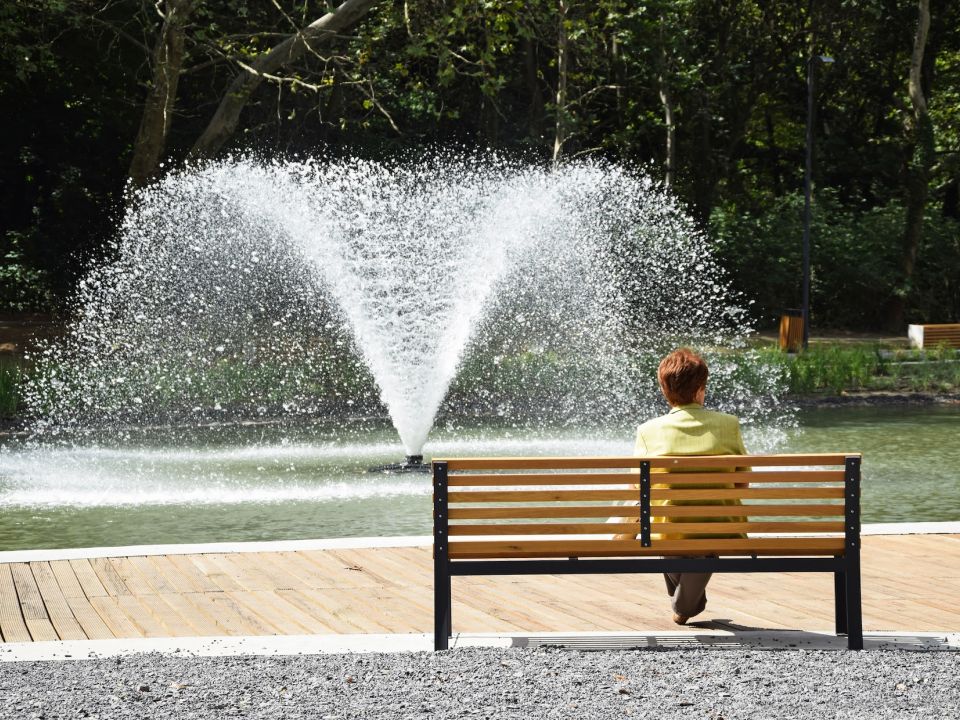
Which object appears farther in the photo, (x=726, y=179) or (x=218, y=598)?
(x=726, y=179)

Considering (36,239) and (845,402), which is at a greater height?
(36,239)

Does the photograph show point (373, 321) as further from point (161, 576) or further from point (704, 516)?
point (704, 516)

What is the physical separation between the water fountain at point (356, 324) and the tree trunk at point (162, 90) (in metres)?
0.56

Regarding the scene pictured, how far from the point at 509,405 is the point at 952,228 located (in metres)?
22.6

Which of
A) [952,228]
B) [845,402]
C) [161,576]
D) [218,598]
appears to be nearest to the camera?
[218,598]

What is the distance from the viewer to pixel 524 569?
5344 millimetres

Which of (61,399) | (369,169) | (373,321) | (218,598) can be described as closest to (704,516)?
(218,598)

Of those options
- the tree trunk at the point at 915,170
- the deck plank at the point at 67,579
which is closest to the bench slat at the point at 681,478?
the deck plank at the point at 67,579

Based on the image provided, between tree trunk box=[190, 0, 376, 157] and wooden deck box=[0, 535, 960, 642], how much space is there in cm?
1677

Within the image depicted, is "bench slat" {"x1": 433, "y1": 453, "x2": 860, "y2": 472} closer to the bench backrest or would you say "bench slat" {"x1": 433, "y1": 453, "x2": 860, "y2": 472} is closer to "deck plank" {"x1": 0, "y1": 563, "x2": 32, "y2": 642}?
the bench backrest

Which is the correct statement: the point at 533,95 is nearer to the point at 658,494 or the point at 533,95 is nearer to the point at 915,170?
the point at 915,170

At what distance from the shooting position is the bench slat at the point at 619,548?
5371 millimetres

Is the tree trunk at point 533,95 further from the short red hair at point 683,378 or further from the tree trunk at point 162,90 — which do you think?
the short red hair at point 683,378

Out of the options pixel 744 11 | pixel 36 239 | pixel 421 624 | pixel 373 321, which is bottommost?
pixel 421 624
